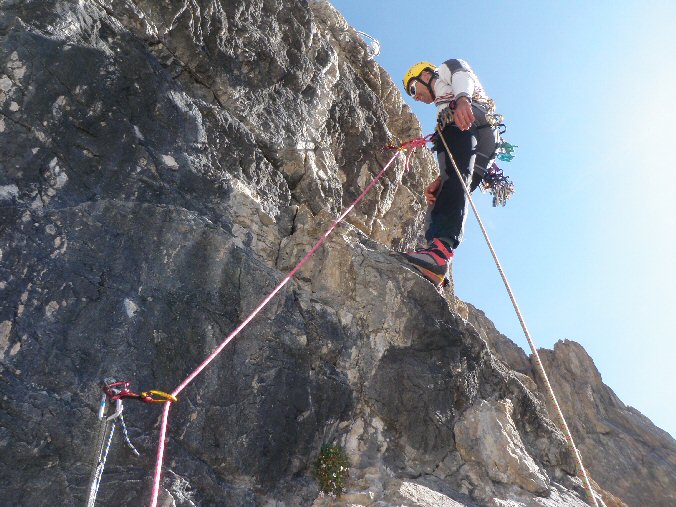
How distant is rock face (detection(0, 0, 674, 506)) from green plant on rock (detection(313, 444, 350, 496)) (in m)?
0.09

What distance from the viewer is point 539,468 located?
5.23m

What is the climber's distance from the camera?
577cm

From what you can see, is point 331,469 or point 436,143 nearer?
point 331,469

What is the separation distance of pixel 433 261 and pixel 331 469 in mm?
2251

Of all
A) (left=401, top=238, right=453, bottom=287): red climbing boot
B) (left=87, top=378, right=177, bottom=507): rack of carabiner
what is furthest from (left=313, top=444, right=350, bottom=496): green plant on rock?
(left=401, top=238, right=453, bottom=287): red climbing boot

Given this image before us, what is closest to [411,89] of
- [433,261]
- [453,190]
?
[453,190]

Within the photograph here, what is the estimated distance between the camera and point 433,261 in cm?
562

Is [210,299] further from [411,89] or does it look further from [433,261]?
[411,89]

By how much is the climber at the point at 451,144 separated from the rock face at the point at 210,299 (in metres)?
0.55

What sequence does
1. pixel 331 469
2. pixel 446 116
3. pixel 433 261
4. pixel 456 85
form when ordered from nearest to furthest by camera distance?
pixel 331 469 → pixel 433 261 → pixel 456 85 → pixel 446 116

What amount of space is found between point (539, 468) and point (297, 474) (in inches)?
94.3

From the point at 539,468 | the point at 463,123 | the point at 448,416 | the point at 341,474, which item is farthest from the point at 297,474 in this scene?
the point at 463,123

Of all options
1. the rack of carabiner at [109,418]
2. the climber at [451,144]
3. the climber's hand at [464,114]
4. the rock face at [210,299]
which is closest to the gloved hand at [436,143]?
the climber at [451,144]

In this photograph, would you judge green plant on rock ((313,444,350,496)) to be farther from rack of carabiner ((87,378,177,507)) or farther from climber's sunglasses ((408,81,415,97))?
climber's sunglasses ((408,81,415,97))
